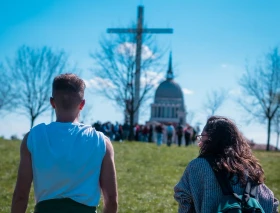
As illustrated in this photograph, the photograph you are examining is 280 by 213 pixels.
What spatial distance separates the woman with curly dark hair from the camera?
3557 millimetres

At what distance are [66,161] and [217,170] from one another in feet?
4.18

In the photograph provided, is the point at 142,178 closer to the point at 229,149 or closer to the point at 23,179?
the point at 229,149

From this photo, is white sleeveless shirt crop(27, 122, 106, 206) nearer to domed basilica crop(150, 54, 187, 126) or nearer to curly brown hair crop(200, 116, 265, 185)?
curly brown hair crop(200, 116, 265, 185)

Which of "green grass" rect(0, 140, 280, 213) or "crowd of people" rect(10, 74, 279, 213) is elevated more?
"crowd of people" rect(10, 74, 279, 213)

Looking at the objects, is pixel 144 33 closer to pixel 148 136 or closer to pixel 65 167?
pixel 148 136

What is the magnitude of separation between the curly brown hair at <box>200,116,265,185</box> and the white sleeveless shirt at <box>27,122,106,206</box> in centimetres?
106

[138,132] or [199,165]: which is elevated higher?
[199,165]

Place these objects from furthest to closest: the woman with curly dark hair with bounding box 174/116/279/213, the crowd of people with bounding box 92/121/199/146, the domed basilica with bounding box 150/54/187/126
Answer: the domed basilica with bounding box 150/54/187/126, the crowd of people with bounding box 92/121/199/146, the woman with curly dark hair with bounding box 174/116/279/213

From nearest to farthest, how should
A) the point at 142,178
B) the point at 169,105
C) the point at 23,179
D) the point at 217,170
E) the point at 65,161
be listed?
1. the point at 65,161
2. the point at 23,179
3. the point at 217,170
4. the point at 142,178
5. the point at 169,105

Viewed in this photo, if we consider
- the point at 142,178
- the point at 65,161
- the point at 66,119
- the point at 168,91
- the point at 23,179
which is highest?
the point at 168,91

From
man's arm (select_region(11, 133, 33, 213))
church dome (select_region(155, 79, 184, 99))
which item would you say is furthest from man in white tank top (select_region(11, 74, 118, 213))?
church dome (select_region(155, 79, 184, 99))

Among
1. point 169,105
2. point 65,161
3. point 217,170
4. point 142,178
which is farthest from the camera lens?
point 169,105

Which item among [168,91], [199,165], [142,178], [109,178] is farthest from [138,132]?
[168,91]

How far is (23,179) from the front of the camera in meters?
3.16
